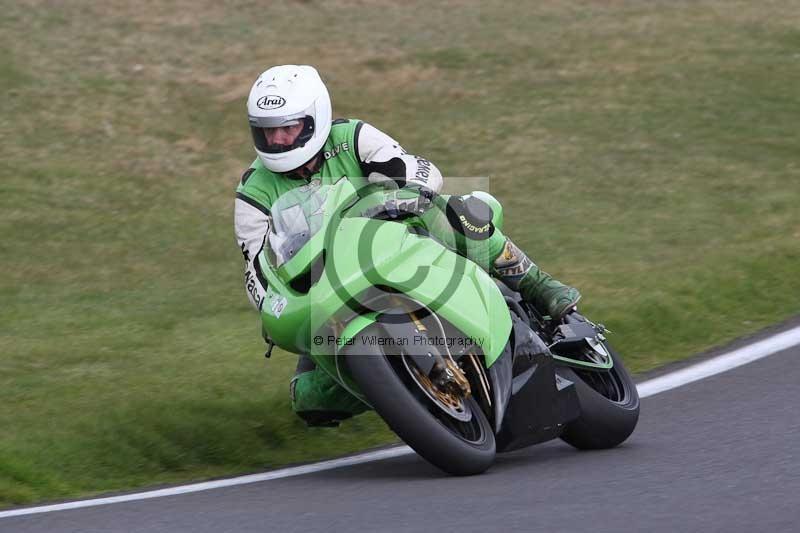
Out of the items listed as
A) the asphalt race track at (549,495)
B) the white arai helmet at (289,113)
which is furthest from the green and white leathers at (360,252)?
the asphalt race track at (549,495)

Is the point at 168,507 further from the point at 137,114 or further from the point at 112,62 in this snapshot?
the point at 112,62

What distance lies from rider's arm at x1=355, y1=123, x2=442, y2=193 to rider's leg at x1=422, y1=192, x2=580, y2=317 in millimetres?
188

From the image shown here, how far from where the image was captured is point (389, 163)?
20.0 feet

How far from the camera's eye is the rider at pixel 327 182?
5617 millimetres

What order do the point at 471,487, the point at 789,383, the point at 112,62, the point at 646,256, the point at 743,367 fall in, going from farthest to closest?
the point at 112,62, the point at 646,256, the point at 743,367, the point at 789,383, the point at 471,487

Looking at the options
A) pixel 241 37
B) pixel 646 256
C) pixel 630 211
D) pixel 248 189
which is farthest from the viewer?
pixel 241 37

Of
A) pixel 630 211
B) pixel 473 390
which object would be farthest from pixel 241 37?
pixel 473 390

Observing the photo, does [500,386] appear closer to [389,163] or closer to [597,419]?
[597,419]

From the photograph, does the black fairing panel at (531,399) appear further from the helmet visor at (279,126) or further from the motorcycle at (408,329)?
the helmet visor at (279,126)

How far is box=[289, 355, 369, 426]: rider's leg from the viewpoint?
579cm

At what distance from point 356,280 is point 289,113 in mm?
1079

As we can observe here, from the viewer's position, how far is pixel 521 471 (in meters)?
5.56

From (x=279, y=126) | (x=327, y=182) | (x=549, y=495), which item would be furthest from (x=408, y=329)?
(x=279, y=126)

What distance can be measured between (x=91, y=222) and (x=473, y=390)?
6709mm
